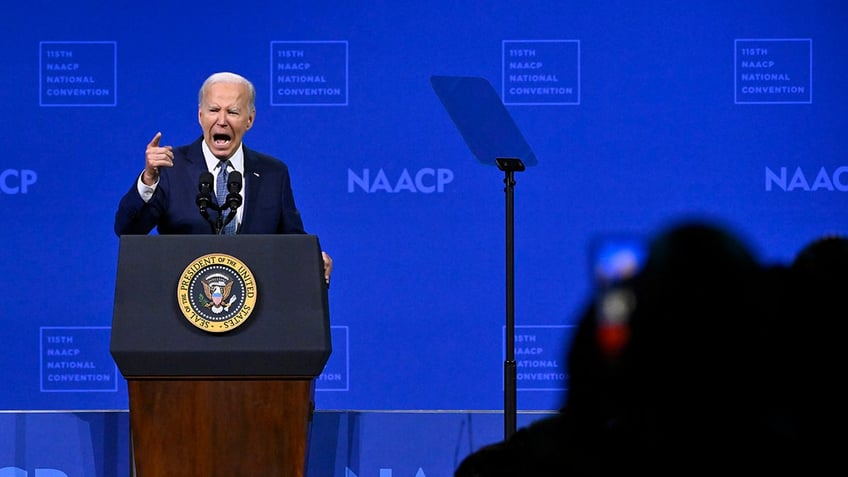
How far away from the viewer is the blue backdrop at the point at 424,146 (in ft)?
16.7

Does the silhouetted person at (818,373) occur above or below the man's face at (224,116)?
below

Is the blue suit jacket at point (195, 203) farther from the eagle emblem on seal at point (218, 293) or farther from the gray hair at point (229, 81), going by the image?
the eagle emblem on seal at point (218, 293)

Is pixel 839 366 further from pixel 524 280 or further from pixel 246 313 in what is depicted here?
pixel 524 280

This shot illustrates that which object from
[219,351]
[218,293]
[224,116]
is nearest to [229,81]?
[224,116]

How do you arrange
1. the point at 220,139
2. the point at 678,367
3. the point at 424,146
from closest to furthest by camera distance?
the point at 678,367 < the point at 220,139 < the point at 424,146

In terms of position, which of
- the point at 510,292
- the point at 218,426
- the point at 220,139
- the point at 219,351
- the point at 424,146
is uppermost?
the point at 424,146

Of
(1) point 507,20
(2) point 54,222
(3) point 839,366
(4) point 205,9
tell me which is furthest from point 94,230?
(3) point 839,366

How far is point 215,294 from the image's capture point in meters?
2.96

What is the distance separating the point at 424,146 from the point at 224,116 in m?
1.77

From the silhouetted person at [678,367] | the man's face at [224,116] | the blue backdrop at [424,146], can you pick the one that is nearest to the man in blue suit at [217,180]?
the man's face at [224,116]

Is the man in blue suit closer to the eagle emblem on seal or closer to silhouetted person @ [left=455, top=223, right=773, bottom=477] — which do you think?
the eagle emblem on seal

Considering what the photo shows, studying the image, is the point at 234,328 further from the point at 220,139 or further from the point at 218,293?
the point at 220,139

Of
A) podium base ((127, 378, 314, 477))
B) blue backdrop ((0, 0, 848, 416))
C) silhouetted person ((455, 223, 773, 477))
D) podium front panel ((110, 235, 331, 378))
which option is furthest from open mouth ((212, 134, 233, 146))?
silhouetted person ((455, 223, 773, 477))

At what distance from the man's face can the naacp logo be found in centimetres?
62
